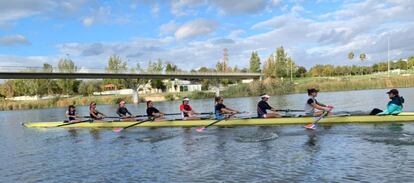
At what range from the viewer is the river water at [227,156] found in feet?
42.9

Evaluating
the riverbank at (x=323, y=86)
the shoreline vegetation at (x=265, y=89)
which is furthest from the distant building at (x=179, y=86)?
the riverbank at (x=323, y=86)

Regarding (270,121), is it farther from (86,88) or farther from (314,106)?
(86,88)

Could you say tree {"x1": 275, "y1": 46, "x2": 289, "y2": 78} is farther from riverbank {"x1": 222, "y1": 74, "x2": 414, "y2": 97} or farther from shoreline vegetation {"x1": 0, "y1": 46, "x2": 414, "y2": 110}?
riverbank {"x1": 222, "y1": 74, "x2": 414, "y2": 97}

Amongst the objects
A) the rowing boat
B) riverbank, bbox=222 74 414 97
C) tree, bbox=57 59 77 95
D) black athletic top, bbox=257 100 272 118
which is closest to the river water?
the rowing boat

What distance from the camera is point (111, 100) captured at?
318 feet

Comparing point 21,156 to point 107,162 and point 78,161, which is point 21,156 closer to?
point 78,161

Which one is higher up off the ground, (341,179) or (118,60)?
(118,60)

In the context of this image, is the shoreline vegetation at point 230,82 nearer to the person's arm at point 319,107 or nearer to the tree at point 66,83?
the tree at point 66,83

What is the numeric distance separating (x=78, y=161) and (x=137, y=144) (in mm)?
3991

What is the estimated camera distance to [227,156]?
642 inches

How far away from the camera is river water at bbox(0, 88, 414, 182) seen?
42.9ft

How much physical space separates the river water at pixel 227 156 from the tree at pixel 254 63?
12158cm

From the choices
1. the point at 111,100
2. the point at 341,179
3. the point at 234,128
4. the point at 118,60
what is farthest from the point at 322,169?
the point at 118,60

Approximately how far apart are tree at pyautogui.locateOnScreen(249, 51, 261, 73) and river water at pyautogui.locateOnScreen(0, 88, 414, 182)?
12158 cm
